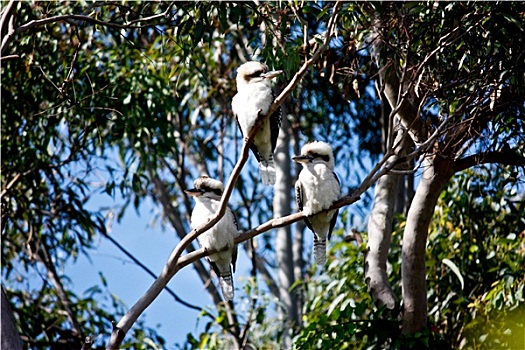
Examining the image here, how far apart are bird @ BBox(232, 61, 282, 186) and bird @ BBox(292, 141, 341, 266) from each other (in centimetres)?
15

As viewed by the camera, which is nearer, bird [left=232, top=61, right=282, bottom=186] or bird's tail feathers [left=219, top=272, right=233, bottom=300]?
bird [left=232, top=61, right=282, bottom=186]

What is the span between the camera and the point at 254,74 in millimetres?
4840

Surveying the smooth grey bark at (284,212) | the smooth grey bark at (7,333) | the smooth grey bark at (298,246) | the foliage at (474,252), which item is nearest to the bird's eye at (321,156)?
the foliage at (474,252)

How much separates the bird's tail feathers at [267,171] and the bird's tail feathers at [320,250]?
0.46 m

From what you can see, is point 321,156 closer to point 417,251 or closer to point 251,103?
point 251,103

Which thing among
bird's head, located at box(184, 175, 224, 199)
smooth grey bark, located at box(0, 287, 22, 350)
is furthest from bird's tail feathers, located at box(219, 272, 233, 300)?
smooth grey bark, located at box(0, 287, 22, 350)

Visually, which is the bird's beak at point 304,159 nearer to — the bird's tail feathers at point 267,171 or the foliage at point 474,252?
the bird's tail feathers at point 267,171

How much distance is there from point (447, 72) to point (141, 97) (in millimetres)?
2731

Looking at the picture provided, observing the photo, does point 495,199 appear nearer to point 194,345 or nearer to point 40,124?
point 194,345

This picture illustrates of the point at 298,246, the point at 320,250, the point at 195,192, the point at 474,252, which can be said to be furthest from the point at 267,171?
the point at 298,246

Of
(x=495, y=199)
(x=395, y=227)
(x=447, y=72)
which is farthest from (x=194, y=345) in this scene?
(x=447, y=72)

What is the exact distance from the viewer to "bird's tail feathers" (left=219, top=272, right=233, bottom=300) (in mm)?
5082

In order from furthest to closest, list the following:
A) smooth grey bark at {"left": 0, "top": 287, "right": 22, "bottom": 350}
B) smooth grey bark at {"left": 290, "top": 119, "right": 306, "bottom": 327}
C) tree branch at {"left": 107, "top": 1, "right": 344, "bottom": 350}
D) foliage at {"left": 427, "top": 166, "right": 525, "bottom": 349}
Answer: smooth grey bark at {"left": 290, "top": 119, "right": 306, "bottom": 327} < foliage at {"left": 427, "top": 166, "right": 525, "bottom": 349} < smooth grey bark at {"left": 0, "top": 287, "right": 22, "bottom": 350} < tree branch at {"left": 107, "top": 1, "right": 344, "bottom": 350}

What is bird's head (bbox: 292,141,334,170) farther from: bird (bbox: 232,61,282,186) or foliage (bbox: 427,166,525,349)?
foliage (bbox: 427,166,525,349)
